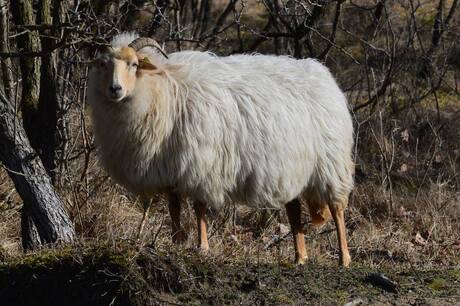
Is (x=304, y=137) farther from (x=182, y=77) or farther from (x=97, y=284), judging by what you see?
(x=97, y=284)

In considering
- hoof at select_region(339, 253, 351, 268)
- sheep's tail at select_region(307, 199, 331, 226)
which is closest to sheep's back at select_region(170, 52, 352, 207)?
sheep's tail at select_region(307, 199, 331, 226)

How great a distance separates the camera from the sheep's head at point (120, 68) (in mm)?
6410

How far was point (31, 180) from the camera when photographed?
6.22m

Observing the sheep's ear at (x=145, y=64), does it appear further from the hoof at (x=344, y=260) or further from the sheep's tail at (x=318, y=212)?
the hoof at (x=344, y=260)

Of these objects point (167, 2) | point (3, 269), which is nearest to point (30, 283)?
point (3, 269)

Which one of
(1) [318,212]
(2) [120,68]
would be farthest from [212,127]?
(1) [318,212]

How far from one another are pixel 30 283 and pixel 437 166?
7.05 meters

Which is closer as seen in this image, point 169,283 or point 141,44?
point 169,283

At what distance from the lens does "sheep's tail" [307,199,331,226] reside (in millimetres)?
7516

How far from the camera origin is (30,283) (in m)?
5.39

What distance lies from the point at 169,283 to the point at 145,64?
205 cm

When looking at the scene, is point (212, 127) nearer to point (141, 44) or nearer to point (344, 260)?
point (141, 44)

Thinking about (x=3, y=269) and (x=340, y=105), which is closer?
(x=3, y=269)

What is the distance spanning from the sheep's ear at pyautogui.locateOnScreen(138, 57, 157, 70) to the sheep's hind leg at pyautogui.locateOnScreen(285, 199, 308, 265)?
5.62 feet
